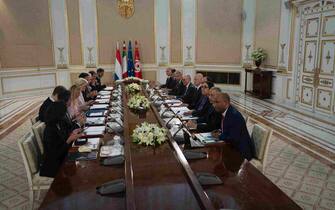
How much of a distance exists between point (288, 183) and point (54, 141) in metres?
3.00

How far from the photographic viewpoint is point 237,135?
10.9 ft

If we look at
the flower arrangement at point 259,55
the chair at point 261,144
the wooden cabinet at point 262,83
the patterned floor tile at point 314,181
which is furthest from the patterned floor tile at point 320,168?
the flower arrangement at point 259,55

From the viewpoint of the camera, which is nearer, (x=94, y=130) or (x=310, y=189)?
(x=94, y=130)

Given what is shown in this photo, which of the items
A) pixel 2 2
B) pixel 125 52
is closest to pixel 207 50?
pixel 125 52

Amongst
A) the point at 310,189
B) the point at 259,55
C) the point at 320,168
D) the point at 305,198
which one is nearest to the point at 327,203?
the point at 305,198

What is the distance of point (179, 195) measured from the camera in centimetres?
204

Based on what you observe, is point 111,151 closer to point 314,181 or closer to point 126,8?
point 314,181

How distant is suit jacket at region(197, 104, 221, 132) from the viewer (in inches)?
159

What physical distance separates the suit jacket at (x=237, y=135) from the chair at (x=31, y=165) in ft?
6.39

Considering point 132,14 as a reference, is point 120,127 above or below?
below

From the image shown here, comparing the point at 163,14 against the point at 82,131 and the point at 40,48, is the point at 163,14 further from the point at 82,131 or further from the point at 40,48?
the point at 82,131

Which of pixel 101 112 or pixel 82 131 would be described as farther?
pixel 101 112

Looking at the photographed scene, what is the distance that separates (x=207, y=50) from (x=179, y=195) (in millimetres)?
10226

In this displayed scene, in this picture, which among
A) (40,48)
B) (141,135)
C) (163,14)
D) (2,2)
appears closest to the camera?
(141,135)
